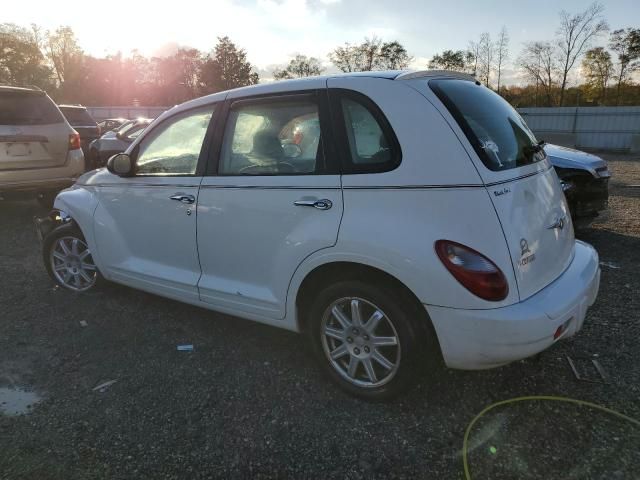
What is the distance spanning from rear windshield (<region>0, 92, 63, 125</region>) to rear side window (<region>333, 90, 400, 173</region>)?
5808 millimetres

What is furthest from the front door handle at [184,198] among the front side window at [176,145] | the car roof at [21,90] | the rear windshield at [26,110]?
the car roof at [21,90]

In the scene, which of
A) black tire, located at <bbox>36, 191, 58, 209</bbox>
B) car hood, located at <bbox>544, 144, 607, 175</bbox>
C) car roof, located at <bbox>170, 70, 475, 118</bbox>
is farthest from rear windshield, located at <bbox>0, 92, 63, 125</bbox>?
car hood, located at <bbox>544, 144, 607, 175</bbox>

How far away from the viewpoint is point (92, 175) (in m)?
4.28

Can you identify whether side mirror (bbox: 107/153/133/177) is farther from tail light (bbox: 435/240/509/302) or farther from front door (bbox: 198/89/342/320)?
tail light (bbox: 435/240/509/302)

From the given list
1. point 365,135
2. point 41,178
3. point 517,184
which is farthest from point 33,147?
point 517,184

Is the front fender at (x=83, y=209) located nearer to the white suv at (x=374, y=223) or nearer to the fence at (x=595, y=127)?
the white suv at (x=374, y=223)

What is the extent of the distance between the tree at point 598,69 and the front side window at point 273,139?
35794 mm

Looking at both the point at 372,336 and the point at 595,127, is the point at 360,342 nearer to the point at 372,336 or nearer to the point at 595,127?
the point at 372,336

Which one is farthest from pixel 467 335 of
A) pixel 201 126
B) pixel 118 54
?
pixel 118 54

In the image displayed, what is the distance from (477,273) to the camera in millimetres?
2254

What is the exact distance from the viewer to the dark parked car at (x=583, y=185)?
544 centimetres

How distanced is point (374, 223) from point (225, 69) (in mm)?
61673

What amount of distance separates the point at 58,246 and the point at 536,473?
14.3 feet

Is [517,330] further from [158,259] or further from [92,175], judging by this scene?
[92,175]
